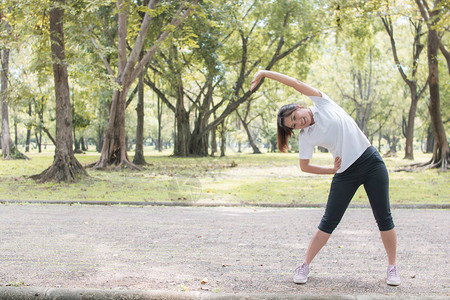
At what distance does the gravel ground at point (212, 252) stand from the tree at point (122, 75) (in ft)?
28.6

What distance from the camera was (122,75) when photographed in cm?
1563

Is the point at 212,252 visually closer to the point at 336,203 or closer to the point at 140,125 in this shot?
the point at 336,203

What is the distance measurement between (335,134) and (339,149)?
0.44ft

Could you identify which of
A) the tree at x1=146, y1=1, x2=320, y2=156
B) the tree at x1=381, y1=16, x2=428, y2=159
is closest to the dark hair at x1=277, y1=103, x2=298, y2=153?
the tree at x1=146, y1=1, x2=320, y2=156

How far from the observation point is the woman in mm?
3576

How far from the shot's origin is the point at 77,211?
25.5 ft

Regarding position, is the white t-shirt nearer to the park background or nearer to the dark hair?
the dark hair

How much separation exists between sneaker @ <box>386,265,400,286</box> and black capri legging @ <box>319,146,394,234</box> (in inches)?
13.5

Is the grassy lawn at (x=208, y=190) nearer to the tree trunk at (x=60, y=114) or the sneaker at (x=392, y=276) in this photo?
the tree trunk at (x=60, y=114)

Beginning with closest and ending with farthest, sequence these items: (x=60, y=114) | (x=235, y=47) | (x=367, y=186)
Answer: (x=367, y=186) < (x=60, y=114) < (x=235, y=47)

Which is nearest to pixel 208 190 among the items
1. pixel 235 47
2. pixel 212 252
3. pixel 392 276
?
pixel 212 252

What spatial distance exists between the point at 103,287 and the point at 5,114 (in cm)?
2464

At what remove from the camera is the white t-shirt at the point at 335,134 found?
11.7ft

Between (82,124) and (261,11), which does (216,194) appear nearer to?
(261,11)
